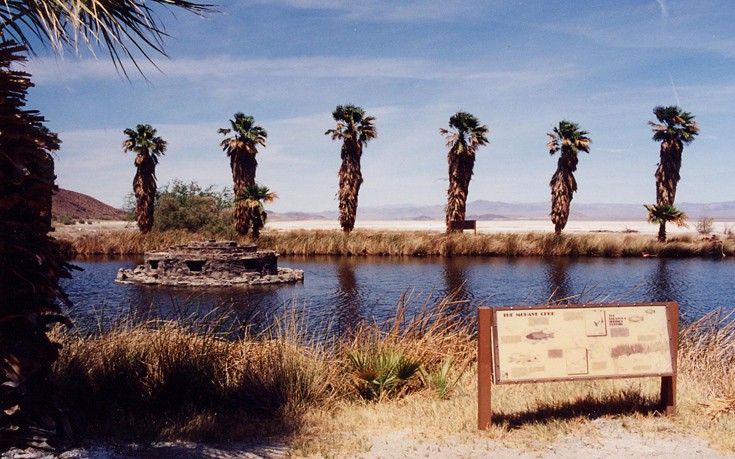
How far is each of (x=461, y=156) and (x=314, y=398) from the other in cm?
4072

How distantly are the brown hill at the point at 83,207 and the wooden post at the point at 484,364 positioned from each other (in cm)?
13902

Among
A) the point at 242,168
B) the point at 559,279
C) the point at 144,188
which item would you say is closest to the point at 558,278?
the point at 559,279

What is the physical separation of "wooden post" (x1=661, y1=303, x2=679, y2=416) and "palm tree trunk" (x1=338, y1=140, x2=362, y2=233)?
39119 mm

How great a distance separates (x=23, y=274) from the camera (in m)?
5.41

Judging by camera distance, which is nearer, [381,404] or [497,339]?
[497,339]

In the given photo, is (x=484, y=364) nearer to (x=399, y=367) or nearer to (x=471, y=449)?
(x=471, y=449)

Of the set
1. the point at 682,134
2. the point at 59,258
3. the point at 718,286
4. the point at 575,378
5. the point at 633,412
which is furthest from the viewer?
the point at 682,134

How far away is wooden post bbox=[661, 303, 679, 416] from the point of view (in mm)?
6617

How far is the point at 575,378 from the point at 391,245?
117 ft

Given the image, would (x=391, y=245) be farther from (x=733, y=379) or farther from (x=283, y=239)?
(x=733, y=379)

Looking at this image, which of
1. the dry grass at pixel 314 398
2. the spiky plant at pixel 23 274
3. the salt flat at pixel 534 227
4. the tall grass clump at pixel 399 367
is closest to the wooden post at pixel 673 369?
the dry grass at pixel 314 398

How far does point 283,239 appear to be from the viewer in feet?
141

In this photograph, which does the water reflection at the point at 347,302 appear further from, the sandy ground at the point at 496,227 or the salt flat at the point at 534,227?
the salt flat at the point at 534,227

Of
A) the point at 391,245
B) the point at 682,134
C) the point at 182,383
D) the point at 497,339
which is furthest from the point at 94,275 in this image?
the point at 682,134
